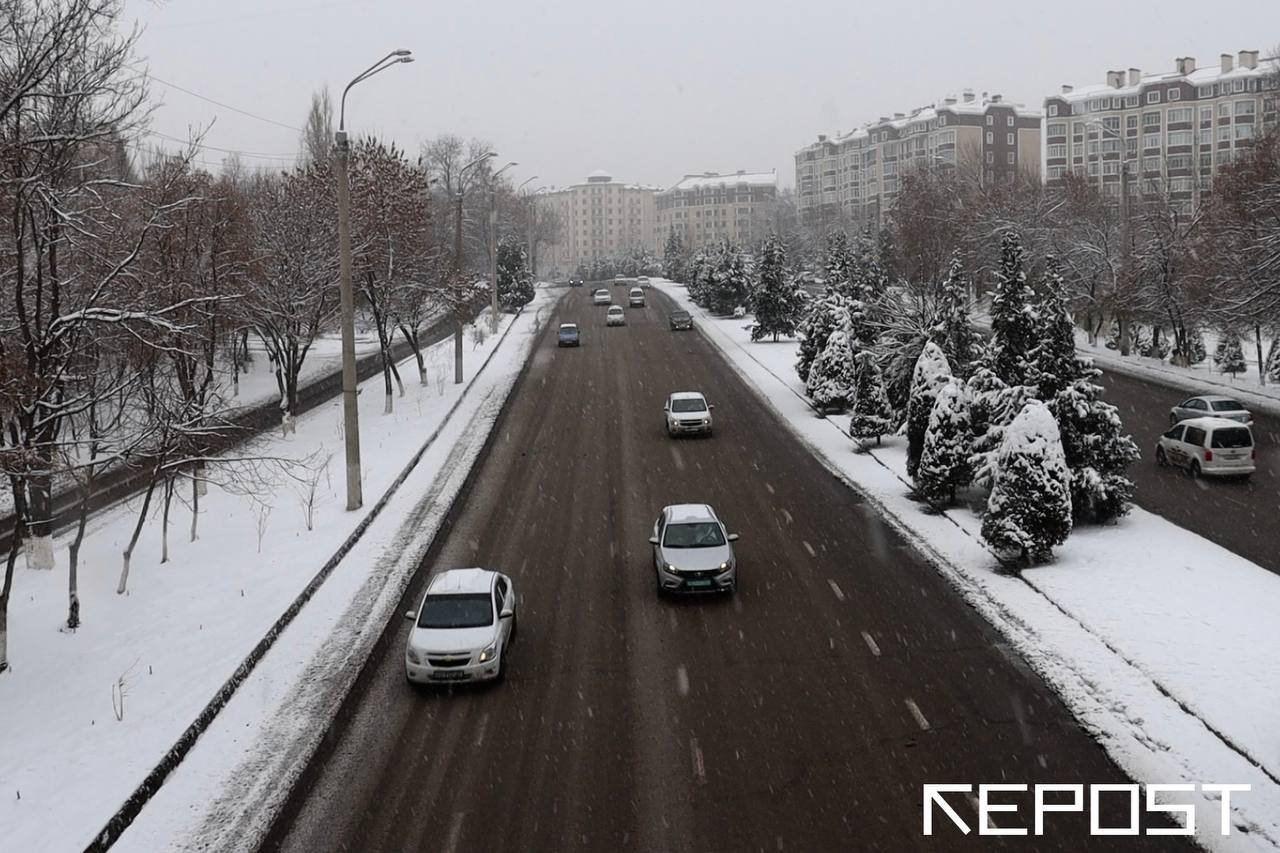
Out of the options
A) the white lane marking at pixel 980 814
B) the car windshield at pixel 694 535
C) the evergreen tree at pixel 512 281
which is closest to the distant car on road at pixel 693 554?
the car windshield at pixel 694 535

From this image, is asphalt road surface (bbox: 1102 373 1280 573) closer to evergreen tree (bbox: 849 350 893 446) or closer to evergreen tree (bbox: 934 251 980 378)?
evergreen tree (bbox: 934 251 980 378)

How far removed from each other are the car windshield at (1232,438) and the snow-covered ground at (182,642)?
61.3ft

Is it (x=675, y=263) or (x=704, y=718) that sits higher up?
(x=675, y=263)

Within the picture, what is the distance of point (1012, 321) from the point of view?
2191 centimetres

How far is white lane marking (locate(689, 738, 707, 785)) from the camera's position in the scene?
11.5m

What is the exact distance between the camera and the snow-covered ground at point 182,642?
11.4m

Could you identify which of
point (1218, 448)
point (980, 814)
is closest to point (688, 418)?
point (1218, 448)

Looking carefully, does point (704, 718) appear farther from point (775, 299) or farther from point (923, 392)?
point (775, 299)

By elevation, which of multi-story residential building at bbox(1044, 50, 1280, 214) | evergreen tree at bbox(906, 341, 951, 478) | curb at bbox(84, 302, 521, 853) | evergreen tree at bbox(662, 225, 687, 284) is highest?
multi-story residential building at bbox(1044, 50, 1280, 214)

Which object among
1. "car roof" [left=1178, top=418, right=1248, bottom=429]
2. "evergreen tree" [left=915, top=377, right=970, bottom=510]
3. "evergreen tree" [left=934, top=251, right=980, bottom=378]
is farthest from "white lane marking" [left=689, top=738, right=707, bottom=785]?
"car roof" [left=1178, top=418, right=1248, bottom=429]

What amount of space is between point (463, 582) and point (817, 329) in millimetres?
27449

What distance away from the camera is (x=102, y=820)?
34.7 ft

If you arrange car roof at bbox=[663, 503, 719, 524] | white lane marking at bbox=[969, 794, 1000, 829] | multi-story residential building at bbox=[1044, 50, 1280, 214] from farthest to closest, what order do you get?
multi-story residential building at bbox=[1044, 50, 1280, 214] → car roof at bbox=[663, 503, 719, 524] → white lane marking at bbox=[969, 794, 1000, 829]

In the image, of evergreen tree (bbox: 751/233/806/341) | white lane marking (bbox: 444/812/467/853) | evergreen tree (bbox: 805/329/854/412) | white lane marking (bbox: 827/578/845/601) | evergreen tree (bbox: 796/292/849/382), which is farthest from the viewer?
evergreen tree (bbox: 751/233/806/341)
